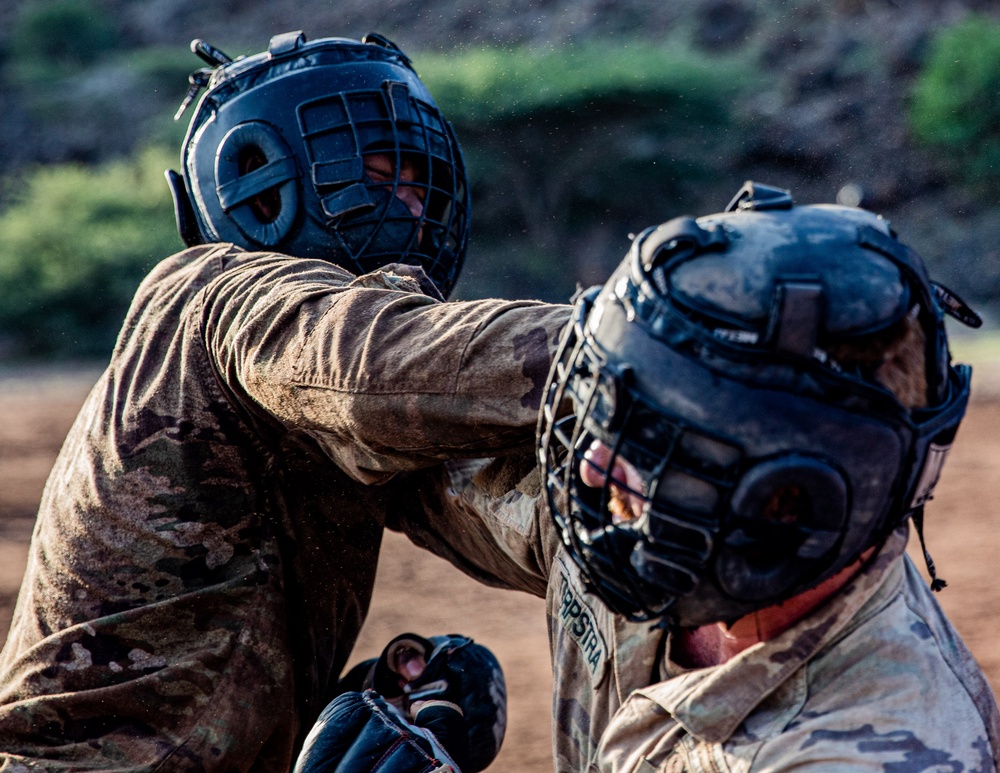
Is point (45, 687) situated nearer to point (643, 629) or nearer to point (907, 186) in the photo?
point (643, 629)

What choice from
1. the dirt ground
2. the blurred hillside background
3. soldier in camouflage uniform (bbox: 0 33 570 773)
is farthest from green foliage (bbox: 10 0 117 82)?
soldier in camouflage uniform (bbox: 0 33 570 773)

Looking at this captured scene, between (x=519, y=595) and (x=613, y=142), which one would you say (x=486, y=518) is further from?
(x=613, y=142)

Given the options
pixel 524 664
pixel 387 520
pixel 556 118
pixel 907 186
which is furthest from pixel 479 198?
pixel 387 520

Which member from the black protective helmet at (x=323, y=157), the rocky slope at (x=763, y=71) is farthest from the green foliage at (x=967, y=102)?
the black protective helmet at (x=323, y=157)

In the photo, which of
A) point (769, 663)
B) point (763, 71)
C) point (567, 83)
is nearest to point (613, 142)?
point (567, 83)

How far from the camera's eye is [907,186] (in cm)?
2255

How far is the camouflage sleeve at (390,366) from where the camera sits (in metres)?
2.31

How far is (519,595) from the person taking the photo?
25.6 ft

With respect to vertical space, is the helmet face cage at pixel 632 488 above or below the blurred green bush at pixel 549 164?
above

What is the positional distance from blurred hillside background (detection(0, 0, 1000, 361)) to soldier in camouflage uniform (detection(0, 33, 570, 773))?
15532 millimetres

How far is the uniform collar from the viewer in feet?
6.37

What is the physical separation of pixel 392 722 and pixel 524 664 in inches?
163

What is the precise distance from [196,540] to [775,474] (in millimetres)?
1449

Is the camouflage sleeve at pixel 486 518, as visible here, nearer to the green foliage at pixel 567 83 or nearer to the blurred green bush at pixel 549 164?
the blurred green bush at pixel 549 164
